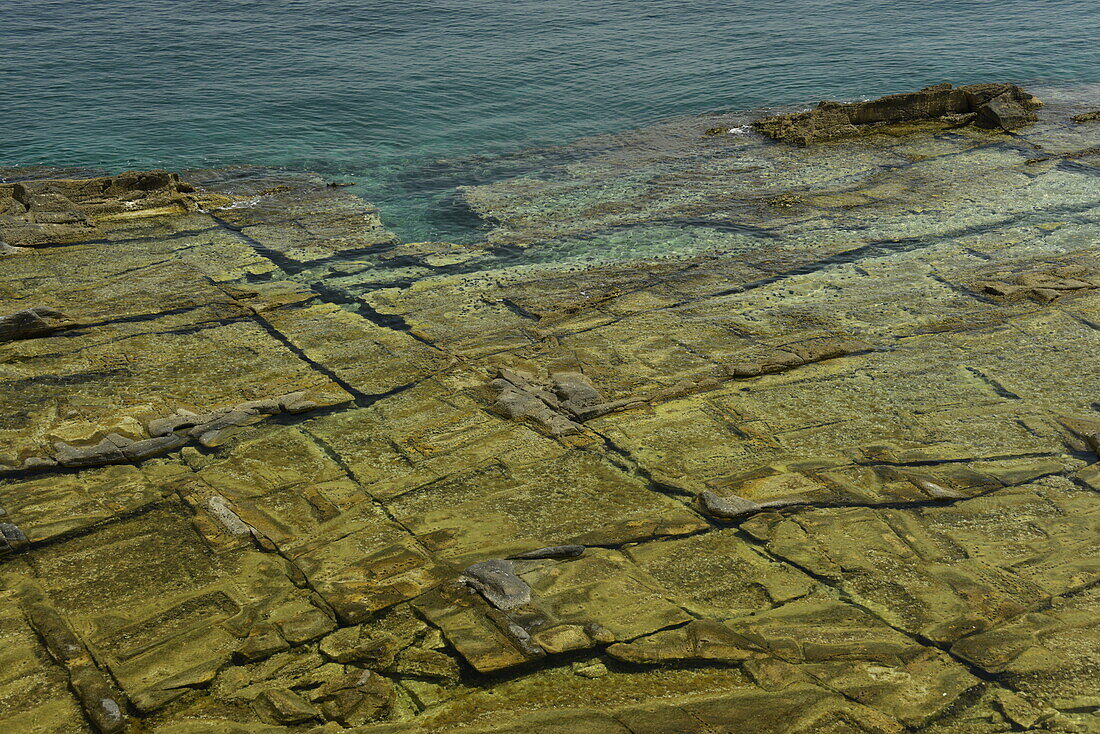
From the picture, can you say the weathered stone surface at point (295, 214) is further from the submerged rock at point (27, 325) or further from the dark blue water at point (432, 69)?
the submerged rock at point (27, 325)

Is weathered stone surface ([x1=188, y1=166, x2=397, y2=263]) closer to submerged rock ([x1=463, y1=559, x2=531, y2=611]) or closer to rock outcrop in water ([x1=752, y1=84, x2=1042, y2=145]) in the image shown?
submerged rock ([x1=463, y1=559, x2=531, y2=611])

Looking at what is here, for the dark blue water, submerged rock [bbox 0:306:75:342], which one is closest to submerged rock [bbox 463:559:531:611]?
submerged rock [bbox 0:306:75:342]

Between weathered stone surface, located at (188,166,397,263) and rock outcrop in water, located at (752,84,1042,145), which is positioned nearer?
weathered stone surface, located at (188,166,397,263)

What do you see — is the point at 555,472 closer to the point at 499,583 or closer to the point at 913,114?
the point at 499,583

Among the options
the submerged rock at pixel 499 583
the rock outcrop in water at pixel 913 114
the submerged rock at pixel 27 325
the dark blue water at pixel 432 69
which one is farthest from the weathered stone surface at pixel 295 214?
the rock outcrop in water at pixel 913 114

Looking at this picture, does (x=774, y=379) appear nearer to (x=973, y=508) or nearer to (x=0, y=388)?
(x=973, y=508)

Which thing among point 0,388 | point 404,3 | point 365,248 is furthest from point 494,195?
point 404,3

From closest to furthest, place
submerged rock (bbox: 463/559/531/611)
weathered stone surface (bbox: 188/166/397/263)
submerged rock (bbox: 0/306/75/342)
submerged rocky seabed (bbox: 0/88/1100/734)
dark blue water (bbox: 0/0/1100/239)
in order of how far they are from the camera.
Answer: submerged rocky seabed (bbox: 0/88/1100/734) < submerged rock (bbox: 463/559/531/611) < submerged rock (bbox: 0/306/75/342) < weathered stone surface (bbox: 188/166/397/263) < dark blue water (bbox: 0/0/1100/239)
